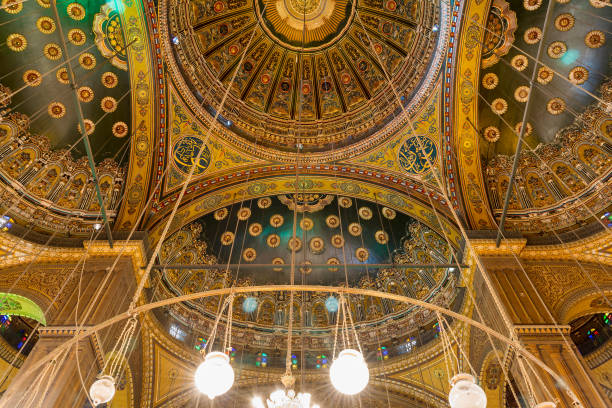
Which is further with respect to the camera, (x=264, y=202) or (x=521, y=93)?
(x=264, y=202)

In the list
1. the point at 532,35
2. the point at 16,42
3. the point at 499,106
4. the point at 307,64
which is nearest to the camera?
the point at 16,42

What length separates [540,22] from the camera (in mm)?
7836

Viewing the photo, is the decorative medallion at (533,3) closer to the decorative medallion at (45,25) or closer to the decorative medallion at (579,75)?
the decorative medallion at (579,75)

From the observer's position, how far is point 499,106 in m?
8.56

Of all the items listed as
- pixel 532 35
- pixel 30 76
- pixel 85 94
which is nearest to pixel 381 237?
pixel 532 35

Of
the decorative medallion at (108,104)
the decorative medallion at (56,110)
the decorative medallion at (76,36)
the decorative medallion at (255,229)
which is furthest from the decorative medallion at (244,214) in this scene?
the decorative medallion at (76,36)

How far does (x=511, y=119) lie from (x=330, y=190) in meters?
4.31

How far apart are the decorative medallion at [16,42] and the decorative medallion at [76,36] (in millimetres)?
752

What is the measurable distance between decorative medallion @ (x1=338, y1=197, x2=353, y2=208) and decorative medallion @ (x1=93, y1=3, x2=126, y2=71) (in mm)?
5684

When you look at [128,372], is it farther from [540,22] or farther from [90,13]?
[540,22]

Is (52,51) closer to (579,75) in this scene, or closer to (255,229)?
(255,229)

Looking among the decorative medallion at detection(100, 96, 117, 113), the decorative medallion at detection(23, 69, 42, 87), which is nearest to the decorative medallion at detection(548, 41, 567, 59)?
the decorative medallion at detection(100, 96, 117, 113)

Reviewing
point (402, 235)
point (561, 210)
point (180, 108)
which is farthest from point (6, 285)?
point (561, 210)

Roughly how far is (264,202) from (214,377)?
24.6ft
